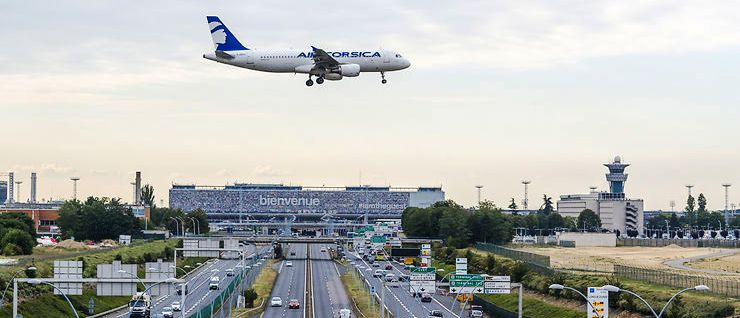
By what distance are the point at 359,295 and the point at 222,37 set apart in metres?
56.0

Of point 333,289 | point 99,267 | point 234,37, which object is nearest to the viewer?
point 99,267

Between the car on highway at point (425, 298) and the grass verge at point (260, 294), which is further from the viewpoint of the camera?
the car on highway at point (425, 298)

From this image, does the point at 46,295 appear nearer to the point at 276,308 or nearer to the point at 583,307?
the point at 276,308

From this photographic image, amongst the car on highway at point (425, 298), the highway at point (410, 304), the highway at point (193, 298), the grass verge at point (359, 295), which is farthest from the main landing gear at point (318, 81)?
the car on highway at point (425, 298)

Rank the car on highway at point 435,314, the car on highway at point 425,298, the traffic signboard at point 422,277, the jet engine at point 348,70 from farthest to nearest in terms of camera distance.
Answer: the car on highway at point 425,298 < the car on highway at point 435,314 < the jet engine at point 348,70 < the traffic signboard at point 422,277

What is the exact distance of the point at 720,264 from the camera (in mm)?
178750

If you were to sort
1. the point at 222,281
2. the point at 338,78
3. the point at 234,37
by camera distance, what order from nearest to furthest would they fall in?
the point at 338,78 < the point at 234,37 < the point at 222,281

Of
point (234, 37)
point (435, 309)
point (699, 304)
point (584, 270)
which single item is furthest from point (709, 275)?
point (234, 37)

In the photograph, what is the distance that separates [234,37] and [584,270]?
65.7 metres

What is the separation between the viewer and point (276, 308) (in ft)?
480

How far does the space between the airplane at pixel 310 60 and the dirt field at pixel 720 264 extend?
6783cm

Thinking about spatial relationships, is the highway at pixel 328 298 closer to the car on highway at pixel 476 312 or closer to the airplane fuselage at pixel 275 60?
the car on highway at pixel 476 312

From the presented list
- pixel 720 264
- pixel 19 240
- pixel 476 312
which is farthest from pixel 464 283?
pixel 19 240

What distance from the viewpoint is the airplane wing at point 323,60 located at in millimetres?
109375
